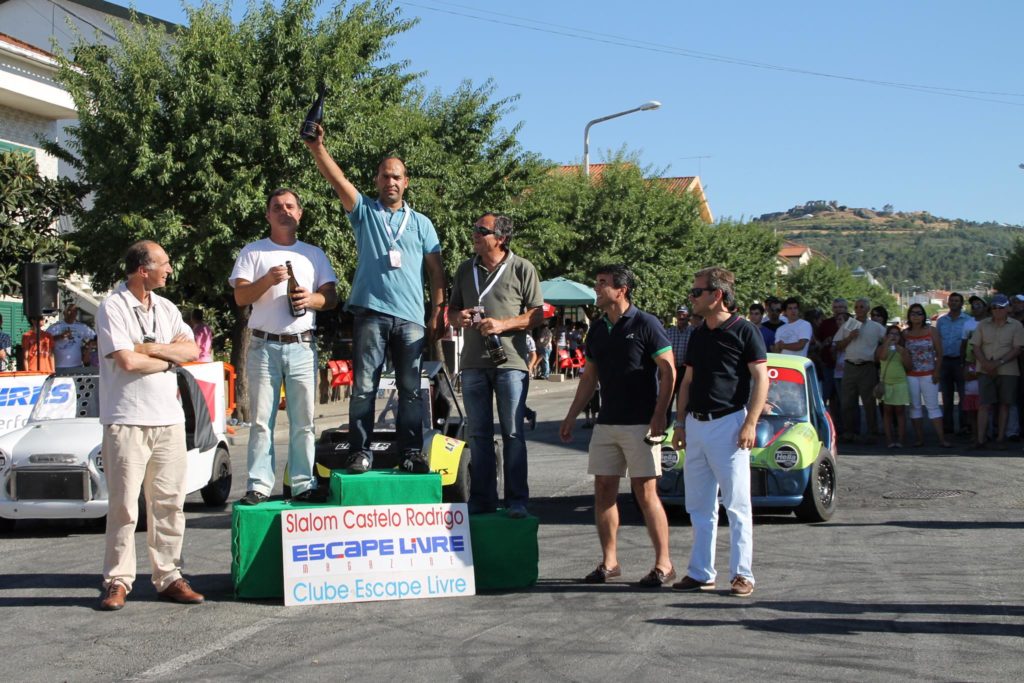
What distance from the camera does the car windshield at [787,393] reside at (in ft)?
36.6

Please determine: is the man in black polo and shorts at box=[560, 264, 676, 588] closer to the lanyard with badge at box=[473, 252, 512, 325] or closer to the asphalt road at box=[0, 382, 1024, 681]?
the asphalt road at box=[0, 382, 1024, 681]

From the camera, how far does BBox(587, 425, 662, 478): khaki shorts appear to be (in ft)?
25.2

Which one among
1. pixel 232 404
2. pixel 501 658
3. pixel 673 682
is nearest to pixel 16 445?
pixel 501 658

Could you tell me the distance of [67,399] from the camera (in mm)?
11102

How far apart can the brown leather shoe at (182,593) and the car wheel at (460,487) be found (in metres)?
3.25

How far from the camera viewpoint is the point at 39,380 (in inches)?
483

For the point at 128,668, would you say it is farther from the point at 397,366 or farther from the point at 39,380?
the point at 39,380

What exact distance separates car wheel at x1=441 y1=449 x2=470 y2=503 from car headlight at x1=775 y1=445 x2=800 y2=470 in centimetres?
264

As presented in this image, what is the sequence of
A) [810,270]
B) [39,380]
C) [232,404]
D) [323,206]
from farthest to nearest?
1. [810,270]
2. [232,404]
3. [323,206]
4. [39,380]

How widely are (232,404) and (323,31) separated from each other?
689 centimetres

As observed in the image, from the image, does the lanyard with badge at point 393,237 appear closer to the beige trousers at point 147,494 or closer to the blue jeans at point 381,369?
the blue jeans at point 381,369

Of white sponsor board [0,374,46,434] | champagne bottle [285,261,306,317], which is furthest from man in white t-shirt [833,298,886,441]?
champagne bottle [285,261,306,317]

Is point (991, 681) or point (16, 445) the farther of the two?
point (16, 445)

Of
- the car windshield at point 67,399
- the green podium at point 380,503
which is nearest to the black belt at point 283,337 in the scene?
the green podium at point 380,503
